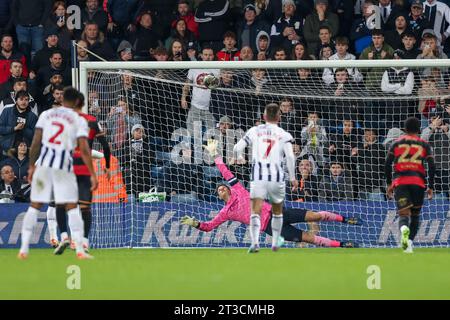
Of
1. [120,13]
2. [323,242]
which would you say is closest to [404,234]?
[323,242]

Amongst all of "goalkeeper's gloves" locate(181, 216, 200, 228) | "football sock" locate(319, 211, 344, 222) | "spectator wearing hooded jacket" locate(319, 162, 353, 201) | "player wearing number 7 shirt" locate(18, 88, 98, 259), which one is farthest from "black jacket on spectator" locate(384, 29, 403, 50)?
"player wearing number 7 shirt" locate(18, 88, 98, 259)

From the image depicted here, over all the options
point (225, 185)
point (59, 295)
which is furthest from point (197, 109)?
point (59, 295)

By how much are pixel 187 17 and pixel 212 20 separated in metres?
0.63

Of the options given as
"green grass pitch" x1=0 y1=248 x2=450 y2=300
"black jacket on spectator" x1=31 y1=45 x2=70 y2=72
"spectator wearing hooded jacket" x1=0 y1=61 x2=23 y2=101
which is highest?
"black jacket on spectator" x1=31 y1=45 x2=70 y2=72

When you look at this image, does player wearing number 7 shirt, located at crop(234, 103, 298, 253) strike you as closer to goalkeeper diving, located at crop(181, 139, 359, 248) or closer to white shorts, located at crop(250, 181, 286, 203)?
white shorts, located at crop(250, 181, 286, 203)

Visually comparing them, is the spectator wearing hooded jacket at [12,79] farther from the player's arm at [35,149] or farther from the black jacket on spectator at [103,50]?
the player's arm at [35,149]

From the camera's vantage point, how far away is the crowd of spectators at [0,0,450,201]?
67.6 feet

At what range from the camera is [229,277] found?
13.6 metres

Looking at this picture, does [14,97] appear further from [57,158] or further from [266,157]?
[57,158]

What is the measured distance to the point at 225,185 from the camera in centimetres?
1927

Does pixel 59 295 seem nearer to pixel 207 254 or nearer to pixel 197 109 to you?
pixel 207 254

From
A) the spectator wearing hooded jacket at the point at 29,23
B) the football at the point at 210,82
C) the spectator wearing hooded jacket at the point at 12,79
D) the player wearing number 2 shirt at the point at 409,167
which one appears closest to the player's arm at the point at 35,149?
the player wearing number 2 shirt at the point at 409,167

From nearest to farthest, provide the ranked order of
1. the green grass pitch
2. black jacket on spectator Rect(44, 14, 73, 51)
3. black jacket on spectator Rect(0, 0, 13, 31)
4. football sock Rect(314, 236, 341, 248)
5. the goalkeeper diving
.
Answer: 1. the green grass pitch
2. the goalkeeper diving
3. football sock Rect(314, 236, 341, 248)
4. black jacket on spectator Rect(44, 14, 73, 51)
5. black jacket on spectator Rect(0, 0, 13, 31)

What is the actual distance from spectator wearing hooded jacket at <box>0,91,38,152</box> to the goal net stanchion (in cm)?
155
